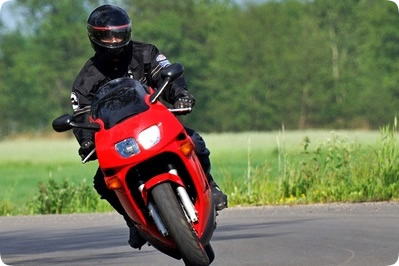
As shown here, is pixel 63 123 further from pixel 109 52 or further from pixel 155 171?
pixel 155 171

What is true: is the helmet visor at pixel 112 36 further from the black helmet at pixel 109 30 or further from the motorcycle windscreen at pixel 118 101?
the motorcycle windscreen at pixel 118 101

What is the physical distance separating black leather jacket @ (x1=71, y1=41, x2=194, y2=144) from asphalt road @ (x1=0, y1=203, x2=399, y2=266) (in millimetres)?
1590

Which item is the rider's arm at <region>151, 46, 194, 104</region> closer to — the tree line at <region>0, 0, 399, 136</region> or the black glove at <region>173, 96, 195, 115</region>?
the black glove at <region>173, 96, 195, 115</region>

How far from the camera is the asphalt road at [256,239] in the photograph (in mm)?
10086

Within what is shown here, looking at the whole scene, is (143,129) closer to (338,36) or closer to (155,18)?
(338,36)

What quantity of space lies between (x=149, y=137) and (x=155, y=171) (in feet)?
0.77

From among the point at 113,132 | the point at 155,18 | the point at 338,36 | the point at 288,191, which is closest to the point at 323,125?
the point at 338,36

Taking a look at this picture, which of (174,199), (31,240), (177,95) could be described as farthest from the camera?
(31,240)

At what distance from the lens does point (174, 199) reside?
7.94 metres

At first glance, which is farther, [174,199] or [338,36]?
[338,36]

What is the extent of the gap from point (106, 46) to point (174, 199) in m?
1.49

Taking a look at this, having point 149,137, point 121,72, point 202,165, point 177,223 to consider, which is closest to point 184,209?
point 177,223

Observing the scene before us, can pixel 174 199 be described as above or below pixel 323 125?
above

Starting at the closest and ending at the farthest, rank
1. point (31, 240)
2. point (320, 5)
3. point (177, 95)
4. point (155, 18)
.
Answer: point (177, 95) < point (31, 240) < point (320, 5) < point (155, 18)
